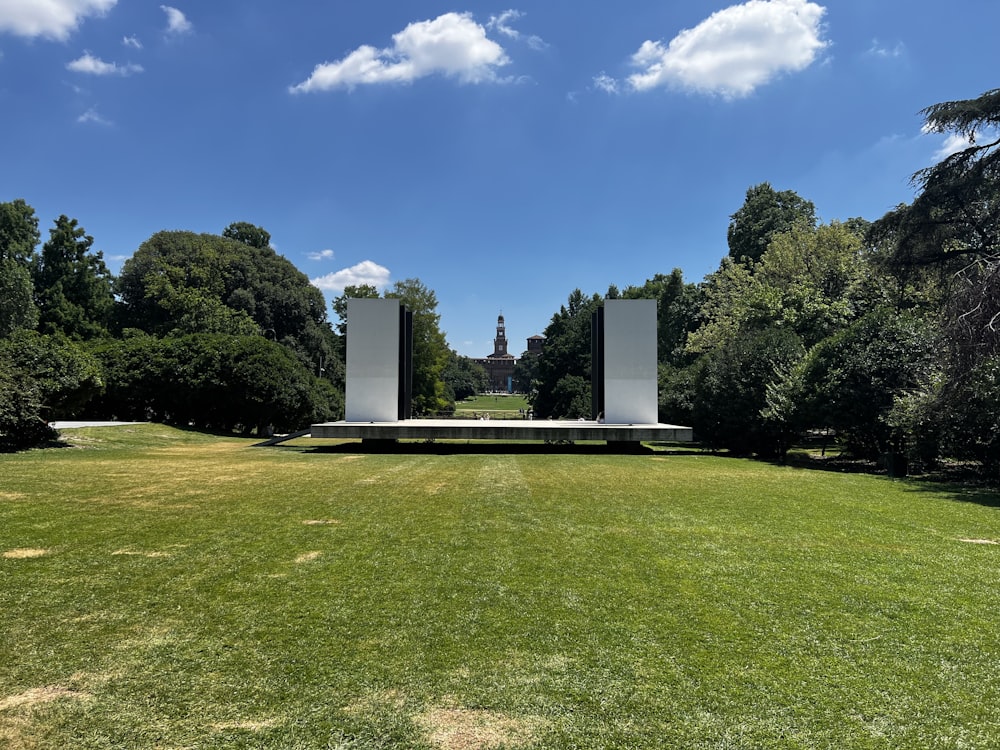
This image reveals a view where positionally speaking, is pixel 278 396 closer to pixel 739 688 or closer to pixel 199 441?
pixel 199 441

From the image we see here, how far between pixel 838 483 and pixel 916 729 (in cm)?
1000

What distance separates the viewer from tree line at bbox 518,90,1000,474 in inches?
450

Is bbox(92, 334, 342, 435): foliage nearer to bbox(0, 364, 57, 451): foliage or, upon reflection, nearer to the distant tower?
bbox(0, 364, 57, 451): foliage

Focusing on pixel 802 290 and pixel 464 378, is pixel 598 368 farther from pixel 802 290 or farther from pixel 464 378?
→ pixel 464 378

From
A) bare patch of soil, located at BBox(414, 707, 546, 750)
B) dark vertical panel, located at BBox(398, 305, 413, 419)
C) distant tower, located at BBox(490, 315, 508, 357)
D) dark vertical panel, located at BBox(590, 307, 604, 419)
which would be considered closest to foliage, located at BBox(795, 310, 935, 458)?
dark vertical panel, located at BBox(590, 307, 604, 419)

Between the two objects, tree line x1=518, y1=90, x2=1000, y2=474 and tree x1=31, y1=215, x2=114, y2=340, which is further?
tree x1=31, y1=215, x2=114, y2=340

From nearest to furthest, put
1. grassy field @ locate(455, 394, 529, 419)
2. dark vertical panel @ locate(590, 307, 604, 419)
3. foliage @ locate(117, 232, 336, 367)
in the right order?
1. dark vertical panel @ locate(590, 307, 604, 419)
2. foliage @ locate(117, 232, 336, 367)
3. grassy field @ locate(455, 394, 529, 419)

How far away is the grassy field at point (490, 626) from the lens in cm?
263

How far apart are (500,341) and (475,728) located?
140 m

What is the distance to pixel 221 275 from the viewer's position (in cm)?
4125

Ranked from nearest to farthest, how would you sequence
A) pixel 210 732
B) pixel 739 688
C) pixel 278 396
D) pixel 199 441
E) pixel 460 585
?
1. pixel 210 732
2. pixel 739 688
3. pixel 460 585
4. pixel 199 441
5. pixel 278 396

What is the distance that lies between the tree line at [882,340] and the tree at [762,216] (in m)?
11.1

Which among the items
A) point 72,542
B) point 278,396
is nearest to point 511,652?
point 72,542

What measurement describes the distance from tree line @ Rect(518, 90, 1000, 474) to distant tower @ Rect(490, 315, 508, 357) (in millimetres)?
114329
